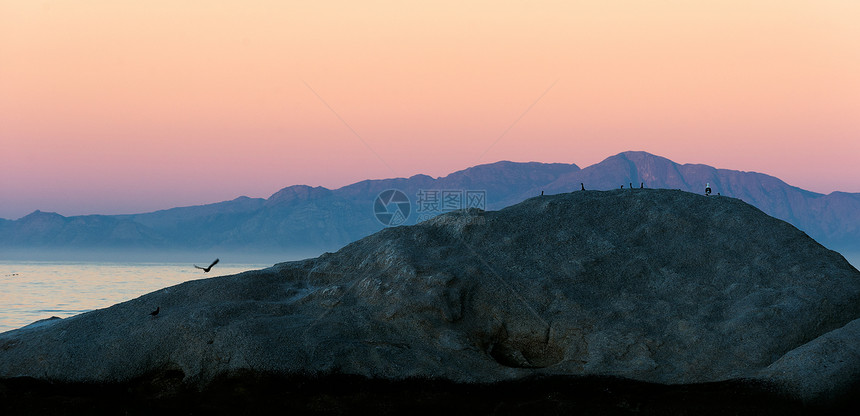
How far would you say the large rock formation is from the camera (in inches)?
764

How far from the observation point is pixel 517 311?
21516 millimetres

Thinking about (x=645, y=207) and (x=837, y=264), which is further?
(x=645, y=207)

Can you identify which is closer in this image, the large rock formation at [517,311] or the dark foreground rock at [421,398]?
the dark foreground rock at [421,398]

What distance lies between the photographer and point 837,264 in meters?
23.3

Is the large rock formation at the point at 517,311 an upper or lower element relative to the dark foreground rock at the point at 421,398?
upper

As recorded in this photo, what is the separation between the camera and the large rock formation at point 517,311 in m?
19.4

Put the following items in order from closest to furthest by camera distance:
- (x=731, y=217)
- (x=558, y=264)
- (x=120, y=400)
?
(x=120, y=400)
(x=558, y=264)
(x=731, y=217)

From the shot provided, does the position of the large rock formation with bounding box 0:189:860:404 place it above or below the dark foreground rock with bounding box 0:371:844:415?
above

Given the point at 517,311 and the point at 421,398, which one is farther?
the point at 517,311

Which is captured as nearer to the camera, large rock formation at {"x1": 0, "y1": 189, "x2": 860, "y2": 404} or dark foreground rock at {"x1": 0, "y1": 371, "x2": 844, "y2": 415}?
dark foreground rock at {"x1": 0, "y1": 371, "x2": 844, "y2": 415}

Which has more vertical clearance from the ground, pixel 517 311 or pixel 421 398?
pixel 517 311

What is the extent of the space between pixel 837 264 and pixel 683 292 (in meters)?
5.42

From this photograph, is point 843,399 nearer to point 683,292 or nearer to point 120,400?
point 683,292

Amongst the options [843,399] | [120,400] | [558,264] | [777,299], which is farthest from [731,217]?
[120,400]
